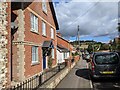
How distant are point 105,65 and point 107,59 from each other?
0.48 m

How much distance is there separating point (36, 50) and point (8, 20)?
8277mm

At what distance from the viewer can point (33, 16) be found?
682 inches

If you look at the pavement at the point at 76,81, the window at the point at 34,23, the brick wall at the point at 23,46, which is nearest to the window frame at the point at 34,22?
the window at the point at 34,23

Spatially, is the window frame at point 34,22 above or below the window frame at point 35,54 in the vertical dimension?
above

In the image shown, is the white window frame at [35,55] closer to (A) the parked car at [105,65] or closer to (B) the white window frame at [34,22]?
(B) the white window frame at [34,22]

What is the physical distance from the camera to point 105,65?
1353 centimetres

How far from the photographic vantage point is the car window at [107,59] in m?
13.7

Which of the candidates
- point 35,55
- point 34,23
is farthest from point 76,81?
point 34,23

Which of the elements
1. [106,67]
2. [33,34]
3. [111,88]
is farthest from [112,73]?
[33,34]

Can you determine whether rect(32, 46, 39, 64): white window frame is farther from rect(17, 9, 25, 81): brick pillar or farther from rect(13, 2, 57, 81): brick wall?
rect(17, 9, 25, 81): brick pillar

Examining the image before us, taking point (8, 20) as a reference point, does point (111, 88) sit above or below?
below

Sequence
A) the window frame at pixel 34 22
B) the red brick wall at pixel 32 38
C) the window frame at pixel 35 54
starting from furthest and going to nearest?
the window frame at pixel 35 54, the window frame at pixel 34 22, the red brick wall at pixel 32 38

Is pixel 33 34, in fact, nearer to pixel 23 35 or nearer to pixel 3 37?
pixel 23 35

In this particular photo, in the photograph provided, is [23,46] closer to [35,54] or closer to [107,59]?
[35,54]
